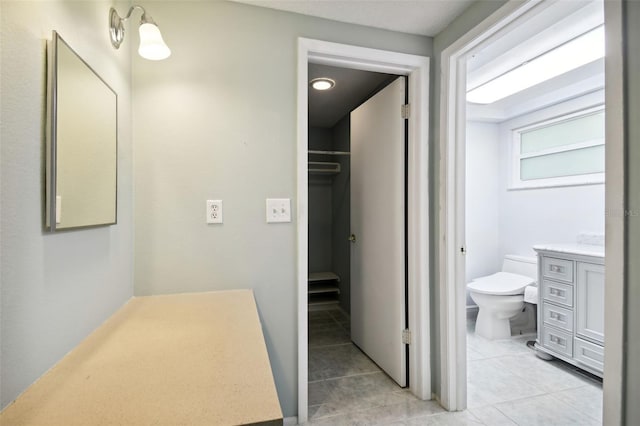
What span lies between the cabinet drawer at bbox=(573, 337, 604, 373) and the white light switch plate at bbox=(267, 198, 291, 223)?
2306 mm

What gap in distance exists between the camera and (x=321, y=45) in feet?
5.54

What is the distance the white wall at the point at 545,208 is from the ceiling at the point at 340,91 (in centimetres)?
176

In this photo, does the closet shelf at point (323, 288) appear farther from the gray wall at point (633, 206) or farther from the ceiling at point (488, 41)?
the gray wall at point (633, 206)

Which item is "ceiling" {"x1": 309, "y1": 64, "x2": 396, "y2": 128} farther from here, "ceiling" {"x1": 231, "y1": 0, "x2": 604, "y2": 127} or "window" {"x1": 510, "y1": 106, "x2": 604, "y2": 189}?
"window" {"x1": 510, "y1": 106, "x2": 604, "y2": 189}

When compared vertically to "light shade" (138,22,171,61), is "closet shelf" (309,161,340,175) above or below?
below

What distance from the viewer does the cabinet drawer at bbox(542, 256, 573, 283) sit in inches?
89.4

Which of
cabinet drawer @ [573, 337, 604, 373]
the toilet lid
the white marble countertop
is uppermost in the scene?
the white marble countertop

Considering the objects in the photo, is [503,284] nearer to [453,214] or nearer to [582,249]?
[582,249]

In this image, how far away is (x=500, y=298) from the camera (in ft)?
9.06

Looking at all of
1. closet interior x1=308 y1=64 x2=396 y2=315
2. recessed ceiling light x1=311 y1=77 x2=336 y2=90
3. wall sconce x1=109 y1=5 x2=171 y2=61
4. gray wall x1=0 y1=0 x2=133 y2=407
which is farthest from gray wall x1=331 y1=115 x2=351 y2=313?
gray wall x1=0 y1=0 x2=133 y2=407

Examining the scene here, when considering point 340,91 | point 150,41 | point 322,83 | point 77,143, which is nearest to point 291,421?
point 77,143

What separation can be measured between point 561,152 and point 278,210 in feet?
9.54

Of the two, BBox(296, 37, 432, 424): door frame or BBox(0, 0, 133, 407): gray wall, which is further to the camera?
BBox(296, 37, 432, 424): door frame

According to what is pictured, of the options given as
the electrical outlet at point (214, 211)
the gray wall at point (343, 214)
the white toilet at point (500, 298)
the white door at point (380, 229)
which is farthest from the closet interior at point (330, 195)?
the electrical outlet at point (214, 211)
